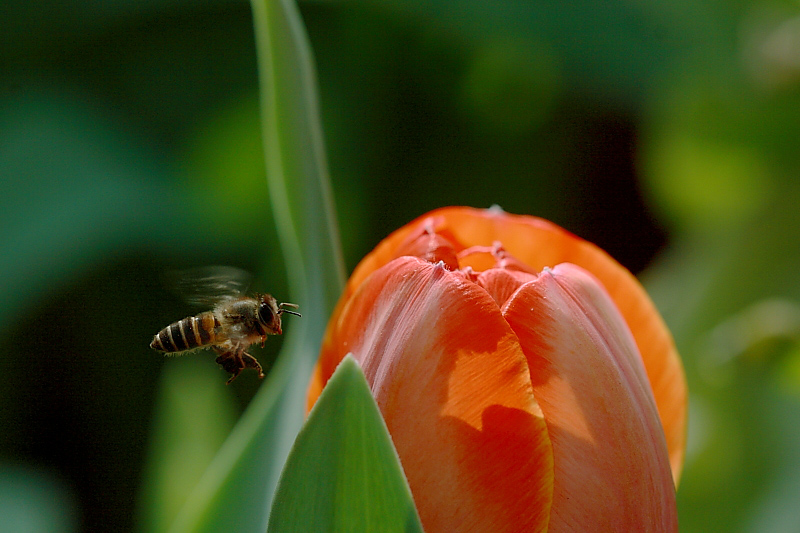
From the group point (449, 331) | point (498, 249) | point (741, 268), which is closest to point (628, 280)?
point (498, 249)

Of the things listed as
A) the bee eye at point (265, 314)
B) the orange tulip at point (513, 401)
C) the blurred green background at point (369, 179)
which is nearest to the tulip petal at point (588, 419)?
the orange tulip at point (513, 401)

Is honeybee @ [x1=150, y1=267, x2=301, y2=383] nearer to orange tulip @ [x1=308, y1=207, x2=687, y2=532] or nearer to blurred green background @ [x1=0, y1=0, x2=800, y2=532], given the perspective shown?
blurred green background @ [x1=0, y1=0, x2=800, y2=532]

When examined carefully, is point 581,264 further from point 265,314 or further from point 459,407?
point 265,314

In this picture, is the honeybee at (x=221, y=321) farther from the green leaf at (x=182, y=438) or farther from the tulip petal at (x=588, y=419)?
the tulip petal at (x=588, y=419)

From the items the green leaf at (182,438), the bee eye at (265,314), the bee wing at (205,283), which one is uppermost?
the bee wing at (205,283)

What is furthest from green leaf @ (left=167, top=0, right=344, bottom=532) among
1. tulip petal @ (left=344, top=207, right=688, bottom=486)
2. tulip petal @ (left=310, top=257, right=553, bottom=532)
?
tulip petal @ (left=310, top=257, right=553, bottom=532)
